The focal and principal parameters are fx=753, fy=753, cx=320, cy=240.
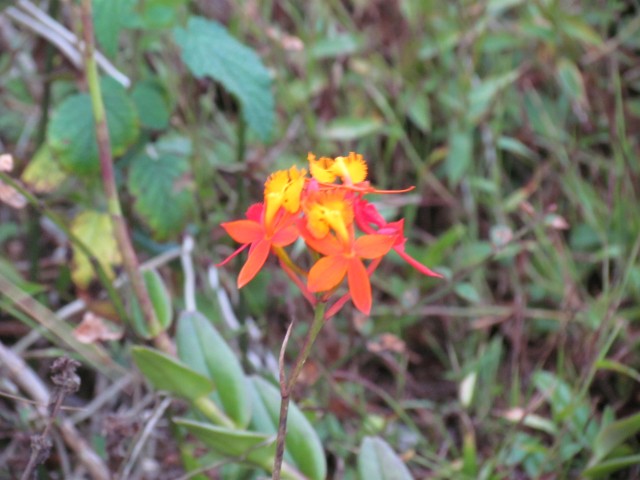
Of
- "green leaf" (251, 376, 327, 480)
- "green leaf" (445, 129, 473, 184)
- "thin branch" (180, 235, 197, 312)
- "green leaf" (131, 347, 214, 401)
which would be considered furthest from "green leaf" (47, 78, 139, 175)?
"green leaf" (445, 129, 473, 184)

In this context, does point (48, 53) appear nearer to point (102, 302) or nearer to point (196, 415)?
point (102, 302)

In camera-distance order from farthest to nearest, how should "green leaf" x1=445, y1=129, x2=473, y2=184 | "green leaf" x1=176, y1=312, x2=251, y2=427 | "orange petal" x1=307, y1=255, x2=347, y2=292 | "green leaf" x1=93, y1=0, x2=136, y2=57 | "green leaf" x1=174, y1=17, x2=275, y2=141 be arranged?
"green leaf" x1=445, y1=129, x2=473, y2=184, "green leaf" x1=174, y1=17, x2=275, y2=141, "green leaf" x1=93, y1=0, x2=136, y2=57, "green leaf" x1=176, y1=312, x2=251, y2=427, "orange petal" x1=307, y1=255, x2=347, y2=292

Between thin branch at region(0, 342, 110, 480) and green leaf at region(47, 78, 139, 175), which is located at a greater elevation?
green leaf at region(47, 78, 139, 175)

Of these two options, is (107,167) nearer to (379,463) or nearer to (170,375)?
(170,375)

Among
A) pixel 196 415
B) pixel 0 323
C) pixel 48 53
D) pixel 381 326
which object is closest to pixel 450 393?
pixel 381 326

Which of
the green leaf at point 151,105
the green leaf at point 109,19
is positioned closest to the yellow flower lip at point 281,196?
the green leaf at point 109,19

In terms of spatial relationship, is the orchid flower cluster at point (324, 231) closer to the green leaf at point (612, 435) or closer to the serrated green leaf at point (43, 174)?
the green leaf at point (612, 435)

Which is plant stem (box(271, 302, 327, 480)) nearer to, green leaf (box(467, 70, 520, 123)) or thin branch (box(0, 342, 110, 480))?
thin branch (box(0, 342, 110, 480))

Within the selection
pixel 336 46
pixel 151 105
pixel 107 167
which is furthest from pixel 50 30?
pixel 336 46
